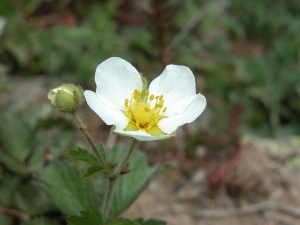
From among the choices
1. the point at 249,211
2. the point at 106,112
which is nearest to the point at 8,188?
the point at 106,112

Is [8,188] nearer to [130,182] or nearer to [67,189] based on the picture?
[67,189]

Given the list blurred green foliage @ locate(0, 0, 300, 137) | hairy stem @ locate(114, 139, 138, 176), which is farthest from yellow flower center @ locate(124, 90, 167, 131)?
blurred green foliage @ locate(0, 0, 300, 137)

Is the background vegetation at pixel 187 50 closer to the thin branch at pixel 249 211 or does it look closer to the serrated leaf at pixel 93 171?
the thin branch at pixel 249 211

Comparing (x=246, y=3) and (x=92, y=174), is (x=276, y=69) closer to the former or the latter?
(x=246, y=3)

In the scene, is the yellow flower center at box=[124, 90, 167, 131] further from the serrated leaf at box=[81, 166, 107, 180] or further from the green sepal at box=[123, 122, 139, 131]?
the serrated leaf at box=[81, 166, 107, 180]

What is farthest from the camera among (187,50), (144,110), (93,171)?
(187,50)

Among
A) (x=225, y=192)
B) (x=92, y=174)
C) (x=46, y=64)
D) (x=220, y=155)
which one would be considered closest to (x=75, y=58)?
(x=46, y=64)
